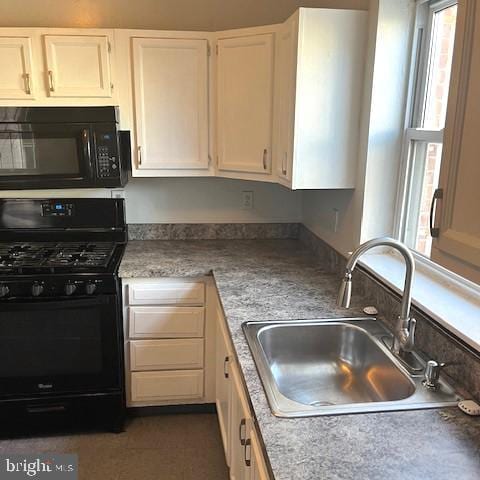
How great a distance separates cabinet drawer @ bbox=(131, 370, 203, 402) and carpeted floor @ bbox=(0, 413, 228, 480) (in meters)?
0.14

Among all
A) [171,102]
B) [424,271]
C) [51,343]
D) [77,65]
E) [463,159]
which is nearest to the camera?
[463,159]

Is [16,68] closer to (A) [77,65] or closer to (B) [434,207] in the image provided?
(A) [77,65]

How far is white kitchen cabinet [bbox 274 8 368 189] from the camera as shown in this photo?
2000 mm

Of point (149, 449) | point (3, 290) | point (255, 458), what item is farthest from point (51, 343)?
point (255, 458)

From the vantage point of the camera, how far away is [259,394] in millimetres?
1291

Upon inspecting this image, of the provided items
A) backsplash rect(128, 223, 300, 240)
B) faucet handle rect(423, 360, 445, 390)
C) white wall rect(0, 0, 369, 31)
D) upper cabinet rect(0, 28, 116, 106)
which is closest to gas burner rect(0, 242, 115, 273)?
backsplash rect(128, 223, 300, 240)

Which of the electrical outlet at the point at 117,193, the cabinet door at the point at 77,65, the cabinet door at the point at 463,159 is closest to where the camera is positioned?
the cabinet door at the point at 463,159

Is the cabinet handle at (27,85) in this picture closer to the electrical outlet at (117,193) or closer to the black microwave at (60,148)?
the black microwave at (60,148)

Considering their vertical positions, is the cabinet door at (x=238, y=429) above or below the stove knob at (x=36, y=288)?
below

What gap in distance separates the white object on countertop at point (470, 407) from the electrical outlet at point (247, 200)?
1905 millimetres

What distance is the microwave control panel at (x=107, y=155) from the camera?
2.45 m

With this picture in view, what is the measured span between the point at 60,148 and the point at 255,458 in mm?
1846

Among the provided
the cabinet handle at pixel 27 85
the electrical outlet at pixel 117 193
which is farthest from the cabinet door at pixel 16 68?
the electrical outlet at pixel 117 193

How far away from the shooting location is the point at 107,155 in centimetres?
247
